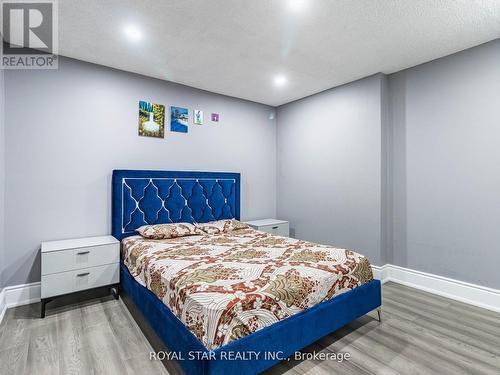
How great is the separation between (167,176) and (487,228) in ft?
12.3

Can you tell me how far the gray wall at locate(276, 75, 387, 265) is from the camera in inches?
143

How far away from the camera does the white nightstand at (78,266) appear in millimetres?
2623

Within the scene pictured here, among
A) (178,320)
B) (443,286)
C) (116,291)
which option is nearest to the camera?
(178,320)

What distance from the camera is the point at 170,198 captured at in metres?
3.74

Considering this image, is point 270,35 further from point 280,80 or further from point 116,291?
point 116,291

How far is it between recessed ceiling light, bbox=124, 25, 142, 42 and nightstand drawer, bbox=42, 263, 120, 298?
234 centimetres

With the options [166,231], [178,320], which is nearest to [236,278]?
[178,320]

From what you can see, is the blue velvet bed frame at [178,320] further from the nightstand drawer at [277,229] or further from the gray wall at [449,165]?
the gray wall at [449,165]

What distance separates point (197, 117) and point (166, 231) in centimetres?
178

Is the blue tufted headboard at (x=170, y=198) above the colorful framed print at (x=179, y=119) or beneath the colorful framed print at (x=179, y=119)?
beneath

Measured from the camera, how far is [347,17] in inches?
93.7

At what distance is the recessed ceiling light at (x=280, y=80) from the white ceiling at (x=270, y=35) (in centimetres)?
11

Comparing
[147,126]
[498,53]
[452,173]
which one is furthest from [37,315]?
[498,53]

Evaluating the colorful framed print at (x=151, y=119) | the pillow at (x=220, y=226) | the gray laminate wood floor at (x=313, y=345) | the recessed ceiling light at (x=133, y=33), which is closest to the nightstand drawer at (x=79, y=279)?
the gray laminate wood floor at (x=313, y=345)
